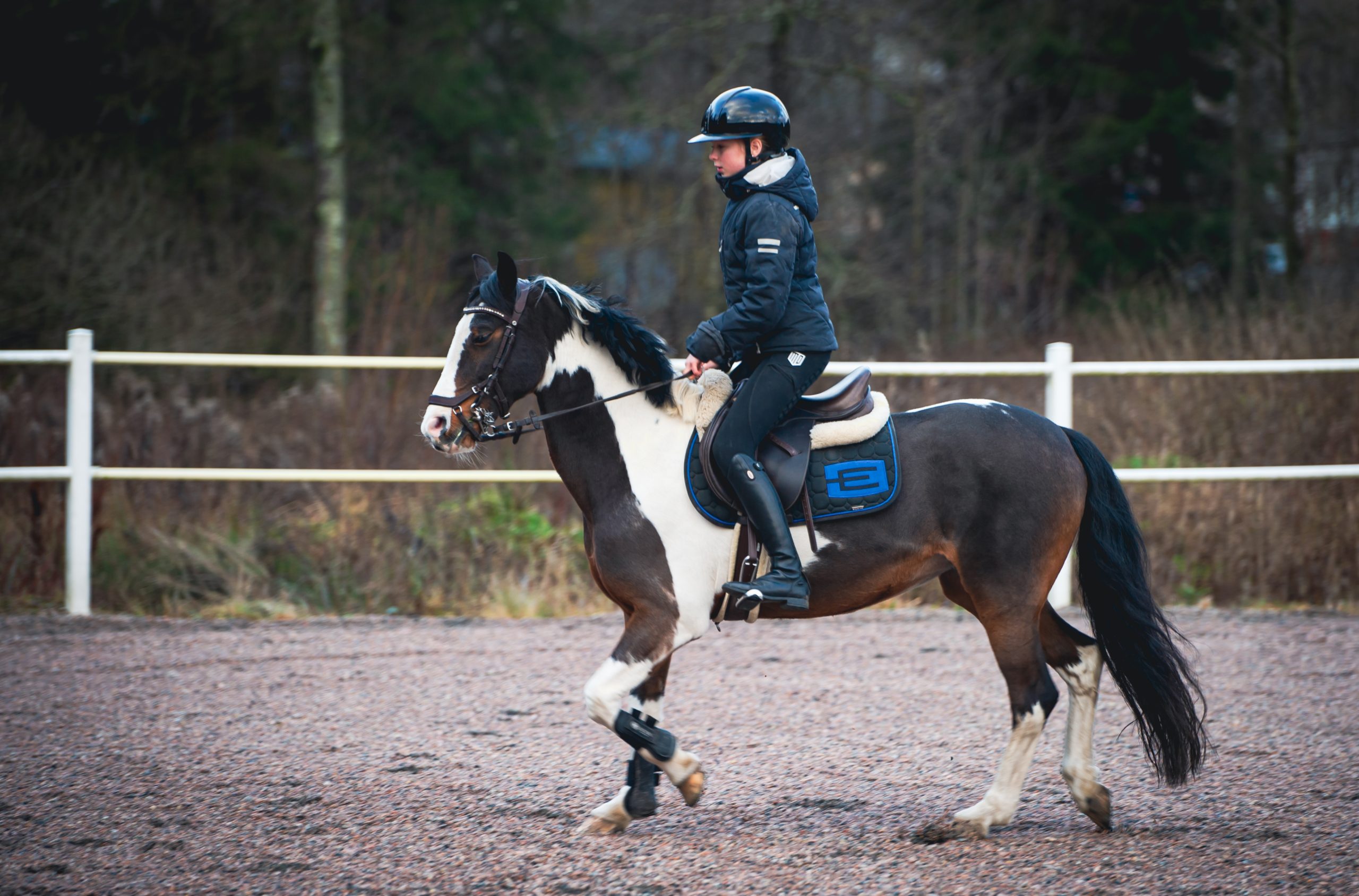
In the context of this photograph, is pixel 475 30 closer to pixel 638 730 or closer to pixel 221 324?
pixel 221 324

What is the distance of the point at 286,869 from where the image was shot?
375 cm

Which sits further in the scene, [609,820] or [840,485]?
[840,485]

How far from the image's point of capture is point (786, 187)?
4.28 meters

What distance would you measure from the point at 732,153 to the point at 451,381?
128cm

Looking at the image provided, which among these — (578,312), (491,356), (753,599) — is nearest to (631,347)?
(578,312)

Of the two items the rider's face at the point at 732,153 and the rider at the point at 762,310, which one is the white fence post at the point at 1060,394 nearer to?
the rider at the point at 762,310

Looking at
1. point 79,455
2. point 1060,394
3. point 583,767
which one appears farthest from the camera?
point 1060,394

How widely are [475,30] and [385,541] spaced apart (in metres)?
15.4

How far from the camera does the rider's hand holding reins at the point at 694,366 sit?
4.26m

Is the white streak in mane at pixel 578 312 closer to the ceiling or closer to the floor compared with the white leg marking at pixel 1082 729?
closer to the ceiling

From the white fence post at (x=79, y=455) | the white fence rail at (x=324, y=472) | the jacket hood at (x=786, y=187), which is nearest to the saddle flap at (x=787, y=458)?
the jacket hood at (x=786, y=187)

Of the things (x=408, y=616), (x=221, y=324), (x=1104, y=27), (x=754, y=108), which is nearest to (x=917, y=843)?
(x=754, y=108)

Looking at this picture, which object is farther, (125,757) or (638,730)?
(125,757)

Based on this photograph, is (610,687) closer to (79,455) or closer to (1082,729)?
(1082,729)
